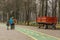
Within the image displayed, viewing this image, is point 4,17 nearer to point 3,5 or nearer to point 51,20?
point 3,5

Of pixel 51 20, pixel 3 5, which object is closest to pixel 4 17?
pixel 3 5

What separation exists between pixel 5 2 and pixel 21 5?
9.50 meters

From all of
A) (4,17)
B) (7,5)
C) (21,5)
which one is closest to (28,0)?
(21,5)

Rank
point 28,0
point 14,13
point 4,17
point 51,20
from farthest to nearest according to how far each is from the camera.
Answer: point 4,17 → point 14,13 → point 28,0 → point 51,20

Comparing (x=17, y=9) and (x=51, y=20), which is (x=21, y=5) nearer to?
(x=17, y=9)

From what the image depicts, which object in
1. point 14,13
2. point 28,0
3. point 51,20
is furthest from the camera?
point 14,13

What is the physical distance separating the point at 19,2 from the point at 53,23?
120 feet

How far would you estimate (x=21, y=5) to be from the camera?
74.8 meters

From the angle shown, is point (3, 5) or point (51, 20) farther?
point (3, 5)

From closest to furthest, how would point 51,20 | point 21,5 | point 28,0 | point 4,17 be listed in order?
point 51,20, point 28,0, point 21,5, point 4,17

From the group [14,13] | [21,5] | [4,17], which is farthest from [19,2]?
[4,17]

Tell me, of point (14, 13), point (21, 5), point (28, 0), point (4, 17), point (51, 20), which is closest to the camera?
point (51, 20)

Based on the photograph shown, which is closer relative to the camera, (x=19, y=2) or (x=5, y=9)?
(x=19, y=2)

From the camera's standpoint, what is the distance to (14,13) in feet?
269
